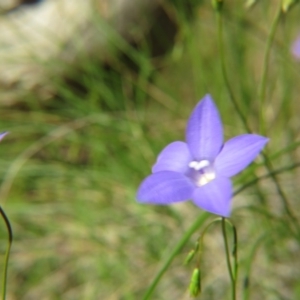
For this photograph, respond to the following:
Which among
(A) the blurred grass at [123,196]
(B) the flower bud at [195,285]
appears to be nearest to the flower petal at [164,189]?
(B) the flower bud at [195,285]

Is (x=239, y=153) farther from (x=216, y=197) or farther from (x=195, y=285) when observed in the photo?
(x=195, y=285)

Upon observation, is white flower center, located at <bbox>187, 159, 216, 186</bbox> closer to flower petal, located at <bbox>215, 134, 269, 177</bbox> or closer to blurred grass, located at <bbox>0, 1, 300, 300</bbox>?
flower petal, located at <bbox>215, 134, 269, 177</bbox>

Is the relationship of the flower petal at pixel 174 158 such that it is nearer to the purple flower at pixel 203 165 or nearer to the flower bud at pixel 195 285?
the purple flower at pixel 203 165

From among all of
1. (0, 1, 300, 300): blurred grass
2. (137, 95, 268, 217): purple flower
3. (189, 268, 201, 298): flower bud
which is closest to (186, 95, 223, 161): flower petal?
(137, 95, 268, 217): purple flower

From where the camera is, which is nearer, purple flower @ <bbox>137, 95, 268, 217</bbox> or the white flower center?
purple flower @ <bbox>137, 95, 268, 217</bbox>

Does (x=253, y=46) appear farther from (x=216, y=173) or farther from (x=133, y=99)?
(x=216, y=173)
